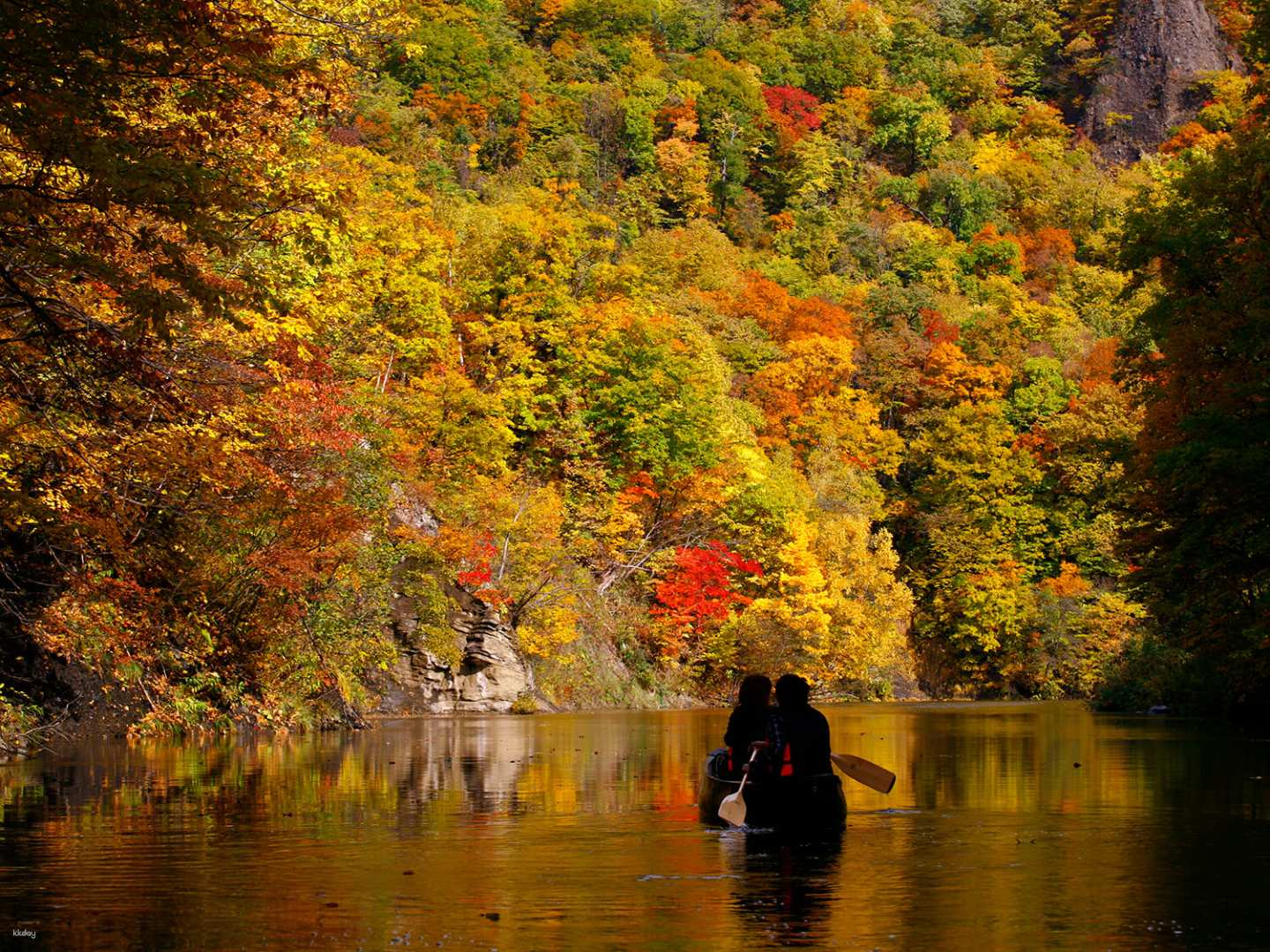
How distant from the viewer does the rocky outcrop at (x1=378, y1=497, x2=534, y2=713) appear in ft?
138

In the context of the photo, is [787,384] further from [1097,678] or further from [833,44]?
[833,44]

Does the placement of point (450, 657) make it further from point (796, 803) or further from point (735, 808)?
point (796, 803)

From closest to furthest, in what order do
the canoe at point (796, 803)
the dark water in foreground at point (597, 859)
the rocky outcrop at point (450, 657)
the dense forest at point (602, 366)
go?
1. the dark water in foreground at point (597, 859)
2. the canoe at point (796, 803)
3. the dense forest at point (602, 366)
4. the rocky outcrop at point (450, 657)

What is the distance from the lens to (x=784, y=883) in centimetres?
1124

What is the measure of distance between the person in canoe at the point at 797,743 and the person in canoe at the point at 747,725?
23.7 inches

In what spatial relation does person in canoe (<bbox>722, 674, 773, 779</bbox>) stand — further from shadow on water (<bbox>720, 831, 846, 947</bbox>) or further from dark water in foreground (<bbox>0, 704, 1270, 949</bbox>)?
shadow on water (<bbox>720, 831, 846, 947</bbox>)

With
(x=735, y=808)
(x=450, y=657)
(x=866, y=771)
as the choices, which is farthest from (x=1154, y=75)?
(x=735, y=808)

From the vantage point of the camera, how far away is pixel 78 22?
1139 centimetres

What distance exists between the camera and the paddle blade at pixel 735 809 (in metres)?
14.3

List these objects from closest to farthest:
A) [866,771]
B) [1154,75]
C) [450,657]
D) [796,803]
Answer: [796,803] → [866,771] → [450,657] → [1154,75]

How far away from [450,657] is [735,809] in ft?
94.1

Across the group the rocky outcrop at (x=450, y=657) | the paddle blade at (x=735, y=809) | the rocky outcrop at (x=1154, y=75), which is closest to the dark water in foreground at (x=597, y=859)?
the paddle blade at (x=735, y=809)

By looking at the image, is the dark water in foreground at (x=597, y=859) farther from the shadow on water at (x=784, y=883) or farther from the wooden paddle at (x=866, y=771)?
the wooden paddle at (x=866, y=771)

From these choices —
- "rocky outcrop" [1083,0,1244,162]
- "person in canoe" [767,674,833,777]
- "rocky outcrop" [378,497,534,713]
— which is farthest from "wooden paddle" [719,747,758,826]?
"rocky outcrop" [1083,0,1244,162]
